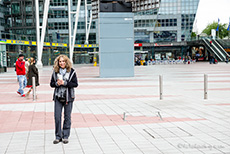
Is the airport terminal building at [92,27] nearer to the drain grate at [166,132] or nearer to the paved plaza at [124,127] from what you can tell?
the paved plaza at [124,127]

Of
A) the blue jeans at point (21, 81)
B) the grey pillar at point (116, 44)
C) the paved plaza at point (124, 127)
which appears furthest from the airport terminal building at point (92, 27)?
the paved plaza at point (124, 127)

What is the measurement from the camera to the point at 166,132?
6.50 m

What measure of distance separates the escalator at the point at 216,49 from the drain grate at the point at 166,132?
180ft

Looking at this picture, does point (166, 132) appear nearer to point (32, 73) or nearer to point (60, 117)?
point (60, 117)

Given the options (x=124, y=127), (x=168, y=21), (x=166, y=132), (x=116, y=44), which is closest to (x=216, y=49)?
(x=168, y=21)

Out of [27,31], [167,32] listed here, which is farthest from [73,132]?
[167,32]

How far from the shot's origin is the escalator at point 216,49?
193ft

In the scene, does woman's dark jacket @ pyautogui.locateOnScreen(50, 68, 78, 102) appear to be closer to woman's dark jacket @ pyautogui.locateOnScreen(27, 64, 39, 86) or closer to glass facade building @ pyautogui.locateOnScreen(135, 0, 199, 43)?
woman's dark jacket @ pyautogui.locateOnScreen(27, 64, 39, 86)

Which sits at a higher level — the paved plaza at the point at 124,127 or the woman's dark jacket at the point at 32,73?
the woman's dark jacket at the point at 32,73

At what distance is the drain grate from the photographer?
20.4 ft

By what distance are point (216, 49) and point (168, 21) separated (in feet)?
81.8

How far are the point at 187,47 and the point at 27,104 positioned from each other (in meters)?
66.0

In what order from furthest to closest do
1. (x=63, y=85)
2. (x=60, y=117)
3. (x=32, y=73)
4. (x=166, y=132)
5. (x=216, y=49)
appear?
(x=216, y=49) → (x=32, y=73) → (x=166, y=132) → (x=60, y=117) → (x=63, y=85)

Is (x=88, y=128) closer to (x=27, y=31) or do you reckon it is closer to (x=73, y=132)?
(x=73, y=132)
